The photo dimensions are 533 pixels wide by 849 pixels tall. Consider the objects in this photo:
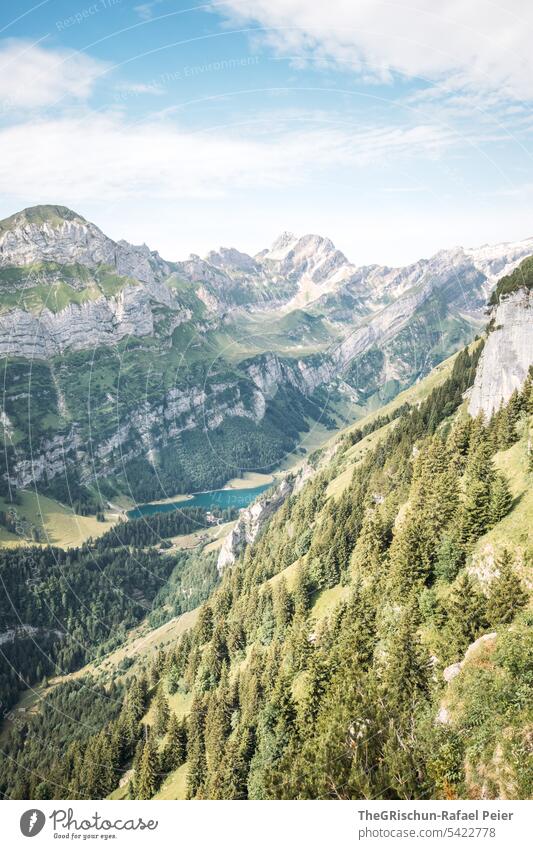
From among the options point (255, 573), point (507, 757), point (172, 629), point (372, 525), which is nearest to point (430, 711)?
point (507, 757)

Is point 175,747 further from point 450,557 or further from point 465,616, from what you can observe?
point 465,616

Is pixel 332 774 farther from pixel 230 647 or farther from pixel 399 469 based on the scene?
pixel 399 469

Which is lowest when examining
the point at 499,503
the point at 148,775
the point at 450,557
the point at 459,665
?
the point at 148,775

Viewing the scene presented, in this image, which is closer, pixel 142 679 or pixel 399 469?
pixel 399 469

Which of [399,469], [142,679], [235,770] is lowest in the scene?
[142,679]

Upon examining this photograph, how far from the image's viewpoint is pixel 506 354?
337 feet

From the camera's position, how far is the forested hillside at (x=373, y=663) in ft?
114

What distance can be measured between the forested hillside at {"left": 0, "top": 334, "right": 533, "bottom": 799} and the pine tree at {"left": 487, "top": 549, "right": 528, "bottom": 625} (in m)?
0.12

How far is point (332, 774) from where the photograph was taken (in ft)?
123

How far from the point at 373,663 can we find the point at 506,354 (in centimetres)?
7152

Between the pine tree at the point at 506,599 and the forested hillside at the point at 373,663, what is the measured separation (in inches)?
4.5

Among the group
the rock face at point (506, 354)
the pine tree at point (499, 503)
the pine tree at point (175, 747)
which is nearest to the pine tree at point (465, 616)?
the pine tree at point (499, 503)

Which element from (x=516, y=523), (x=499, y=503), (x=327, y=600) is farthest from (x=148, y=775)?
(x=516, y=523)
